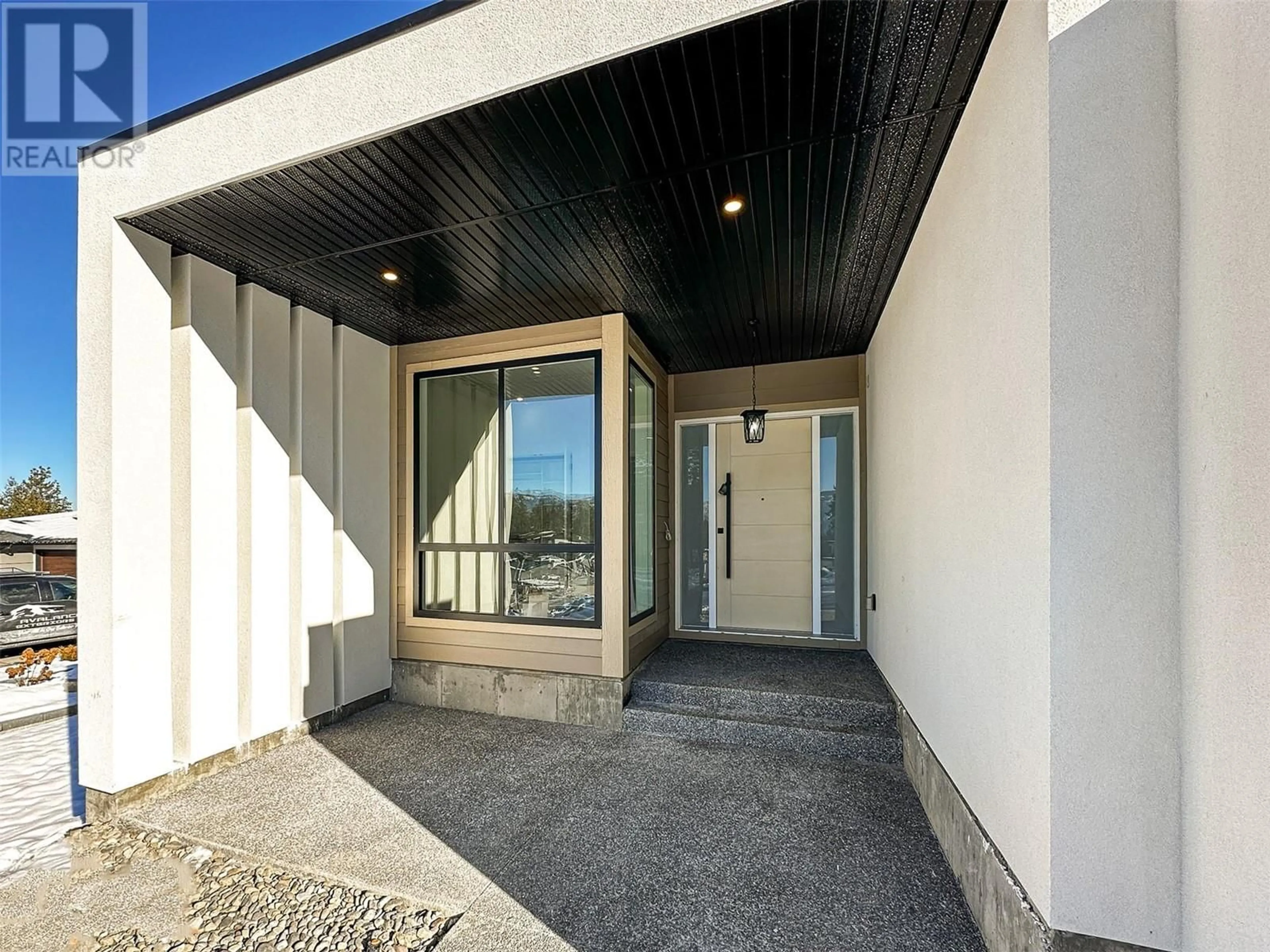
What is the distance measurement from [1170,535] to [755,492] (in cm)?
448

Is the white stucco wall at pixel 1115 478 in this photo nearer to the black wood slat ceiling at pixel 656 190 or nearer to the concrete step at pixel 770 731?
the black wood slat ceiling at pixel 656 190

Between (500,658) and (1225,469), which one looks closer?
(1225,469)

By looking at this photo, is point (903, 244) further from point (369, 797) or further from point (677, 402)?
point (369, 797)

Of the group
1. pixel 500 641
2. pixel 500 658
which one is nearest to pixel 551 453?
pixel 500 641

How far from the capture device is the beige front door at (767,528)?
5.66m

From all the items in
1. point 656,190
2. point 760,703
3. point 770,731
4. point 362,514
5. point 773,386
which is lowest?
point 770,731

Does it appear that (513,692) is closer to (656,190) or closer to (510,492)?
(510,492)

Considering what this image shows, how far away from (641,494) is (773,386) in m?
1.89

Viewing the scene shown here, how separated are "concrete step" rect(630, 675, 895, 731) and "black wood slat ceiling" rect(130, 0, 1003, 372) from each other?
9.43 feet

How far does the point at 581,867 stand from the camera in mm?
2344

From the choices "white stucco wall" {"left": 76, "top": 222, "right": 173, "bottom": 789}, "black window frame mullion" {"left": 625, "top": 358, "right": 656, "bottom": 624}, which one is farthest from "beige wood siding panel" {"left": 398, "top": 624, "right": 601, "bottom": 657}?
"white stucco wall" {"left": 76, "top": 222, "right": 173, "bottom": 789}

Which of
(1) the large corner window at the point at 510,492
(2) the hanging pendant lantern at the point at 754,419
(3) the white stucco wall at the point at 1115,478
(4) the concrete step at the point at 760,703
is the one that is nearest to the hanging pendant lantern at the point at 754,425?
(2) the hanging pendant lantern at the point at 754,419

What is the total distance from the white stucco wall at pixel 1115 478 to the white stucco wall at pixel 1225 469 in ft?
0.12

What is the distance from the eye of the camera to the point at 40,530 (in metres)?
9.51
